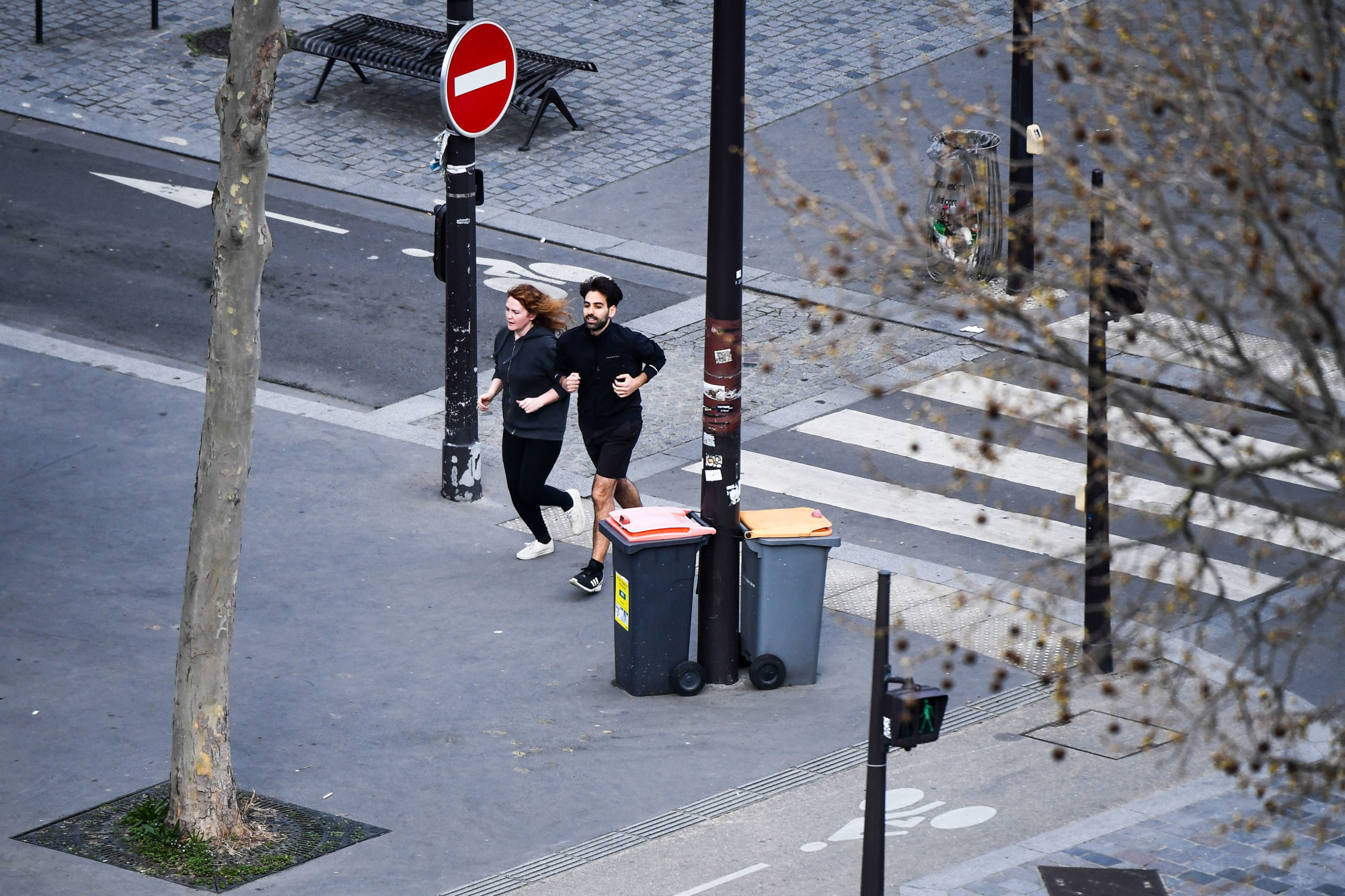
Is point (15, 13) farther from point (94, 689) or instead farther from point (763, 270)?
point (94, 689)

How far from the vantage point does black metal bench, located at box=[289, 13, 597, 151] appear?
20453 mm

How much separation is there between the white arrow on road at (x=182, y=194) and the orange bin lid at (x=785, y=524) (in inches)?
331

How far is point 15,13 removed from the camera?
78.1 feet

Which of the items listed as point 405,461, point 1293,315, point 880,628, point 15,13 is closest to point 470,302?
point 405,461

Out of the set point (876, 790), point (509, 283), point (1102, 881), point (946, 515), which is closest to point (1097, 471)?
point (876, 790)

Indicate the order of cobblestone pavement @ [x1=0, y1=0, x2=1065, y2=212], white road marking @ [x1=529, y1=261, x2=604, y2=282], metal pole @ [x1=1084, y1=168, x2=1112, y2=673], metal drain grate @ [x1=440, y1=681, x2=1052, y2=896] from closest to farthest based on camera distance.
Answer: metal pole @ [x1=1084, y1=168, x2=1112, y2=673]
metal drain grate @ [x1=440, y1=681, x2=1052, y2=896]
white road marking @ [x1=529, y1=261, x2=604, y2=282]
cobblestone pavement @ [x1=0, y1=0, x2=1065, y2=212]

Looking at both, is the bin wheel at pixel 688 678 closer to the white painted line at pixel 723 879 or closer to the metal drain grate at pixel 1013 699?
the metal drain grate at pixel 1013 699

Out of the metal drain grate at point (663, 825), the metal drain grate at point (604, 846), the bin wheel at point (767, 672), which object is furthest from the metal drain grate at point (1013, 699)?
the metal drain grate at point (604, 846)

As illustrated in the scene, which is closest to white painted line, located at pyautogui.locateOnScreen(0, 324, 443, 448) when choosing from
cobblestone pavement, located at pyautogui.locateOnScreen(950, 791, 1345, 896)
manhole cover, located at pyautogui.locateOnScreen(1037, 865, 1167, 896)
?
cobblestone pavement, located at pyautogui.locateOnScreen(950, 791, 1345, 896)

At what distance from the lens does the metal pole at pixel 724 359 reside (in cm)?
1020

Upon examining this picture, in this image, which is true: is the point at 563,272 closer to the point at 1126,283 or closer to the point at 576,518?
the point at 576,518

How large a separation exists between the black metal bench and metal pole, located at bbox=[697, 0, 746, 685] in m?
10.0

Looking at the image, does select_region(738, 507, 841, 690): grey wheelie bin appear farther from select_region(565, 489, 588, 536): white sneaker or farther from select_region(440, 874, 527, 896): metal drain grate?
select_region(440, 874, 527, 896): metal drain grate

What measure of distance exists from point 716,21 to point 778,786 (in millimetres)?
3841
